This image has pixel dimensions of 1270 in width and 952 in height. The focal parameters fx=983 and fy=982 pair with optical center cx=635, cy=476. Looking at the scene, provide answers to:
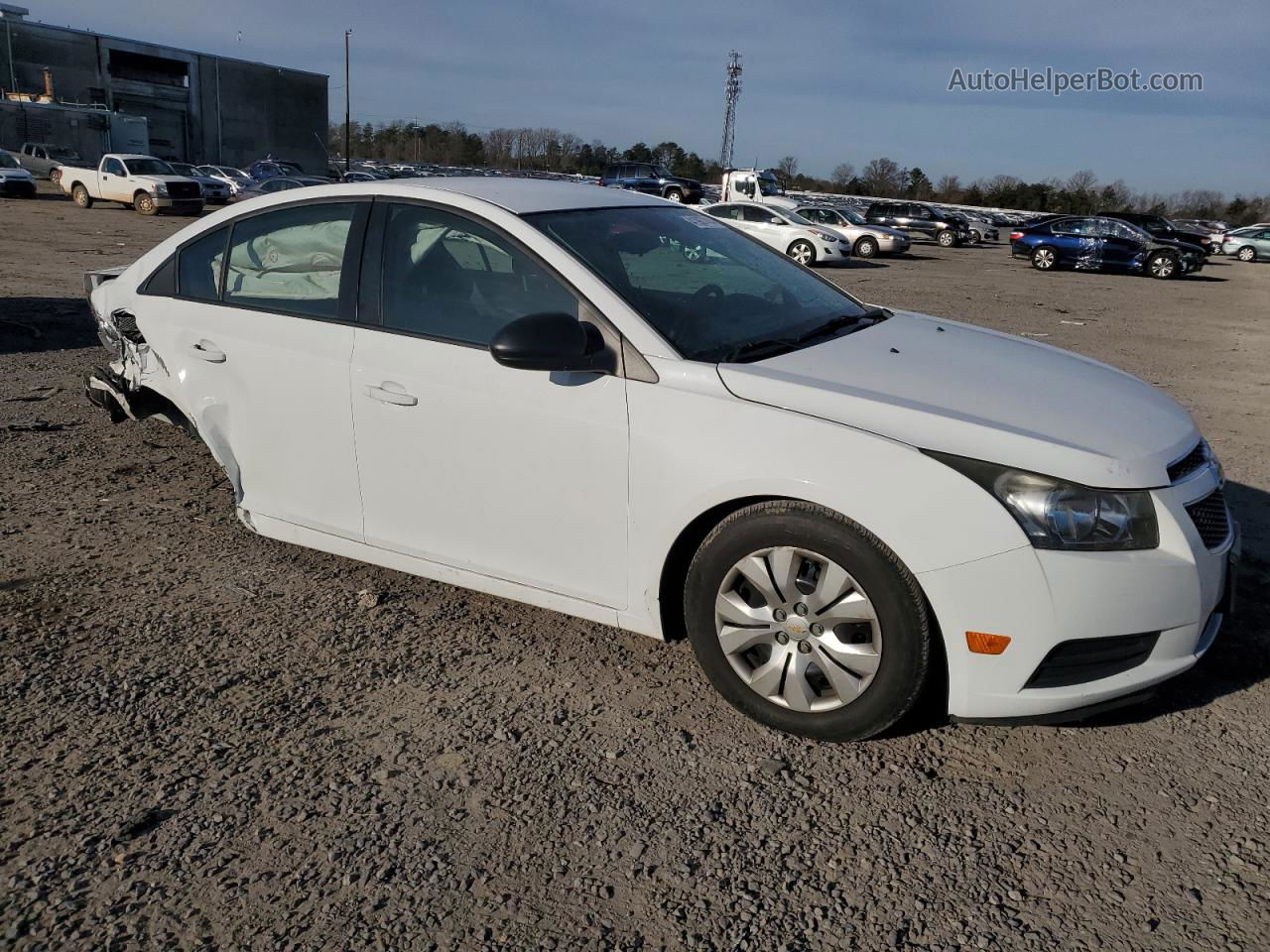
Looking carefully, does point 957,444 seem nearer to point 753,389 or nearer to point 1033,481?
point 1033,481

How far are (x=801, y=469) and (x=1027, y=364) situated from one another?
130cm

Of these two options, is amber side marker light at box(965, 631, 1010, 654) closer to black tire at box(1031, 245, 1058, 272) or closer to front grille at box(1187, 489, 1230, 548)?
front grille at box(1187, 489, 1230, 548)

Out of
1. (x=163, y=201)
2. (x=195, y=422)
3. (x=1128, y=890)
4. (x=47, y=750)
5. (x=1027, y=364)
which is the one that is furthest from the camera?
(x=163, y=201)

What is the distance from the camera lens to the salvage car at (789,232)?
970 inches

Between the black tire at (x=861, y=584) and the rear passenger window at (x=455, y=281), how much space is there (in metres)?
0.97

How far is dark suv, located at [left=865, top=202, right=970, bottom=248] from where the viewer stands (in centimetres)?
3853

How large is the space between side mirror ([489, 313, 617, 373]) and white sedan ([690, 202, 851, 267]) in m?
21.7

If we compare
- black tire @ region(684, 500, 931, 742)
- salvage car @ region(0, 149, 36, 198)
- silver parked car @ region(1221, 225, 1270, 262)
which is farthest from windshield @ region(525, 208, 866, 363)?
silver parked car @ region(1221, 225, 1270, 262)

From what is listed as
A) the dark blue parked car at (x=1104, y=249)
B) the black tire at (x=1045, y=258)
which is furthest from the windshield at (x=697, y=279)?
the black tire at (x=1045, y=258)

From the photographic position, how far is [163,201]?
28984mm

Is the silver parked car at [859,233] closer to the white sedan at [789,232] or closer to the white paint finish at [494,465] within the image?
the white sedan at [789,232]

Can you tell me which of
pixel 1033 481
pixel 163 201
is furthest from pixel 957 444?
pixel 163 201

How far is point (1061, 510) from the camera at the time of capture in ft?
8.94

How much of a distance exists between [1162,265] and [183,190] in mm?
28267
